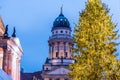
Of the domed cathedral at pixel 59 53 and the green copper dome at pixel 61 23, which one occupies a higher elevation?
the green copper dome at pixel 61 23

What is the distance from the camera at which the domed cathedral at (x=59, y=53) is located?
4545 inches

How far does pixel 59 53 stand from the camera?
12212cm

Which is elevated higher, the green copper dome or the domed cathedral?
the green copper dome

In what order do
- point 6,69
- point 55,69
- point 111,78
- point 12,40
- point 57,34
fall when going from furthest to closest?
point 57,34 < point 55,69 < point 12,40 < point 6,69 < point 111,78

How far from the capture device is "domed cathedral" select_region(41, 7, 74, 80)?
379 feet

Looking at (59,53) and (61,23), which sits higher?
(61,23)

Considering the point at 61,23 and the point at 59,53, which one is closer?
the point at 59,53

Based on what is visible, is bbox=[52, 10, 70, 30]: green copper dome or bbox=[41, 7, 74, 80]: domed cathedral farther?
bbox=[52, 10, 70, 30]: green copper dome

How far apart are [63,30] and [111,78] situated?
96226mm

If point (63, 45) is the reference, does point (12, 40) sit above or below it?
below

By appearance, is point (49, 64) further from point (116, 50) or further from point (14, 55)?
point (116, 50)

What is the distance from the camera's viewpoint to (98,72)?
3094 centimetres

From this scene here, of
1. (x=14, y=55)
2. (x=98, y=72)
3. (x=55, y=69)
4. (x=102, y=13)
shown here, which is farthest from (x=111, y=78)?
(x=55, y=69)

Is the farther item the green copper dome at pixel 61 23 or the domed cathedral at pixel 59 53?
the green copper dome at pixel 61 23
